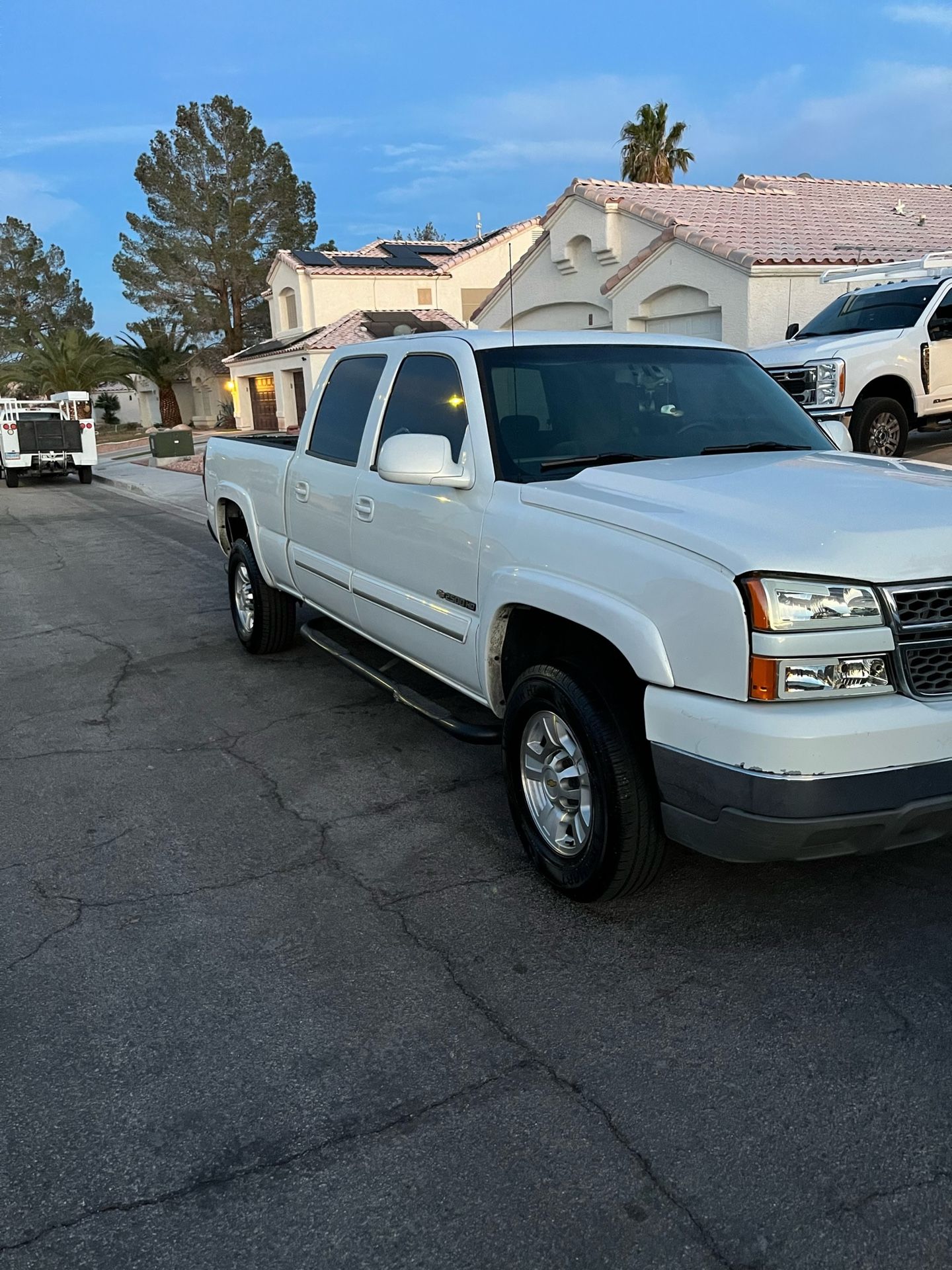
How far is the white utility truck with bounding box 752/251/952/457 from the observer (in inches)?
420

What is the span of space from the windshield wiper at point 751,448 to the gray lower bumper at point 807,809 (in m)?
1.61

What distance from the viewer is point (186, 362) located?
4431cm

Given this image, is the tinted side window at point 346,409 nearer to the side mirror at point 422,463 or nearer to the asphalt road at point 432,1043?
the side mirror at point 422,463

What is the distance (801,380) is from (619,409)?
23.5 ft

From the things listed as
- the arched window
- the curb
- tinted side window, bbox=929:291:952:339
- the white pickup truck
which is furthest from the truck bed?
the arched window

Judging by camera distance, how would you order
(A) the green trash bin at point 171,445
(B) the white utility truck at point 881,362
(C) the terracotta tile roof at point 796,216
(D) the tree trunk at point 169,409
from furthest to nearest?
1. (D) the tree trunk at point 169,409
2. (A) the green trash bin at point 171,445
3. (C) the terracotta tile roof at point 796,216
4. (B) the white utility truck at point 881,362

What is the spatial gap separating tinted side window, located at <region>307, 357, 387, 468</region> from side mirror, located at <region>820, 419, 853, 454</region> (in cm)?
212

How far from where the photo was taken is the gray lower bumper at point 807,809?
9.02 ft

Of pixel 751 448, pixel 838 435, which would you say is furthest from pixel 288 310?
pixel 751 448

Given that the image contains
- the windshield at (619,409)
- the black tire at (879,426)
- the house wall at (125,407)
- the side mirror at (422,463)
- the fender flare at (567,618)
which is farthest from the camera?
the house wall at (125,407)

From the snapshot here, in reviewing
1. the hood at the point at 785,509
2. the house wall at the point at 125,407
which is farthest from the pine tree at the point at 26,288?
the hood at the point at 785,509

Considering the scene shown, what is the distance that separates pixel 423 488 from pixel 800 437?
1.61m

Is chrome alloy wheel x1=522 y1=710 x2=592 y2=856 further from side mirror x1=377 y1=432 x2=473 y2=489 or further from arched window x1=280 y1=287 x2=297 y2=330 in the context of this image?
arched window x1=280 y1=287 x2=297 y2=330

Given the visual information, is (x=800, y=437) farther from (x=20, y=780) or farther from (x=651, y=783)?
(x=20, y=780)
